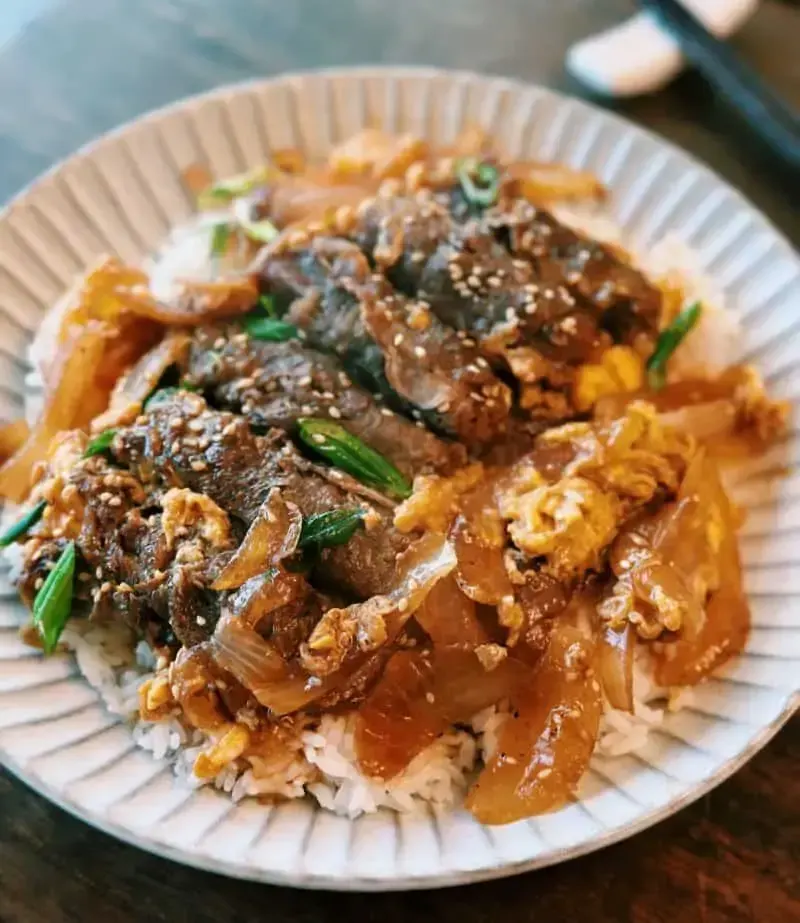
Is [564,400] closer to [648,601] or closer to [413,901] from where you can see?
[648,601]

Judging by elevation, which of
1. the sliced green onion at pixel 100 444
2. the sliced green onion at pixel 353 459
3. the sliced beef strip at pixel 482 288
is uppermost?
the sliced beef strip at pixel 482 288

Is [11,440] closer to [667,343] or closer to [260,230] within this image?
[260,230]

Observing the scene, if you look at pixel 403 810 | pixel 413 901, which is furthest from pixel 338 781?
pixel 413 901

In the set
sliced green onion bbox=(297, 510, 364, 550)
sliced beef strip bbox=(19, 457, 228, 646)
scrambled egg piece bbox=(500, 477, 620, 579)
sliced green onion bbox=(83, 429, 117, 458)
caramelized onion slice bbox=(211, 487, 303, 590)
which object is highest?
scrambled egg piece bbox=(500, 477, 620, 579)

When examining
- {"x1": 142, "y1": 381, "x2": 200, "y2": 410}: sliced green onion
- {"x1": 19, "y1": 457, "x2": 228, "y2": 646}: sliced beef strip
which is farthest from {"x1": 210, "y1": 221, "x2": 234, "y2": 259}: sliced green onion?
{"x1": 19, "y1": 457, "x2": 228, "y2": 646}: sliced beef strip

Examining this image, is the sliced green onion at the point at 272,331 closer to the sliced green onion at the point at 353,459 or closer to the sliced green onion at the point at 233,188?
the sliced green onion at the point at 353,459

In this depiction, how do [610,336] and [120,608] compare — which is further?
[610,336]

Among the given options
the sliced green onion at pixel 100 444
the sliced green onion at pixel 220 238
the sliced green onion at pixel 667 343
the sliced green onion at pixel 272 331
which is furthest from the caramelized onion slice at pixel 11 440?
Answer: the sliced green onion at pixel 667 343

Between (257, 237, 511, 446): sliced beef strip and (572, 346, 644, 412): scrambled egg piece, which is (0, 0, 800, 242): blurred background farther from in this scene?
(257, 237, 511, 446): sliced beef strip
